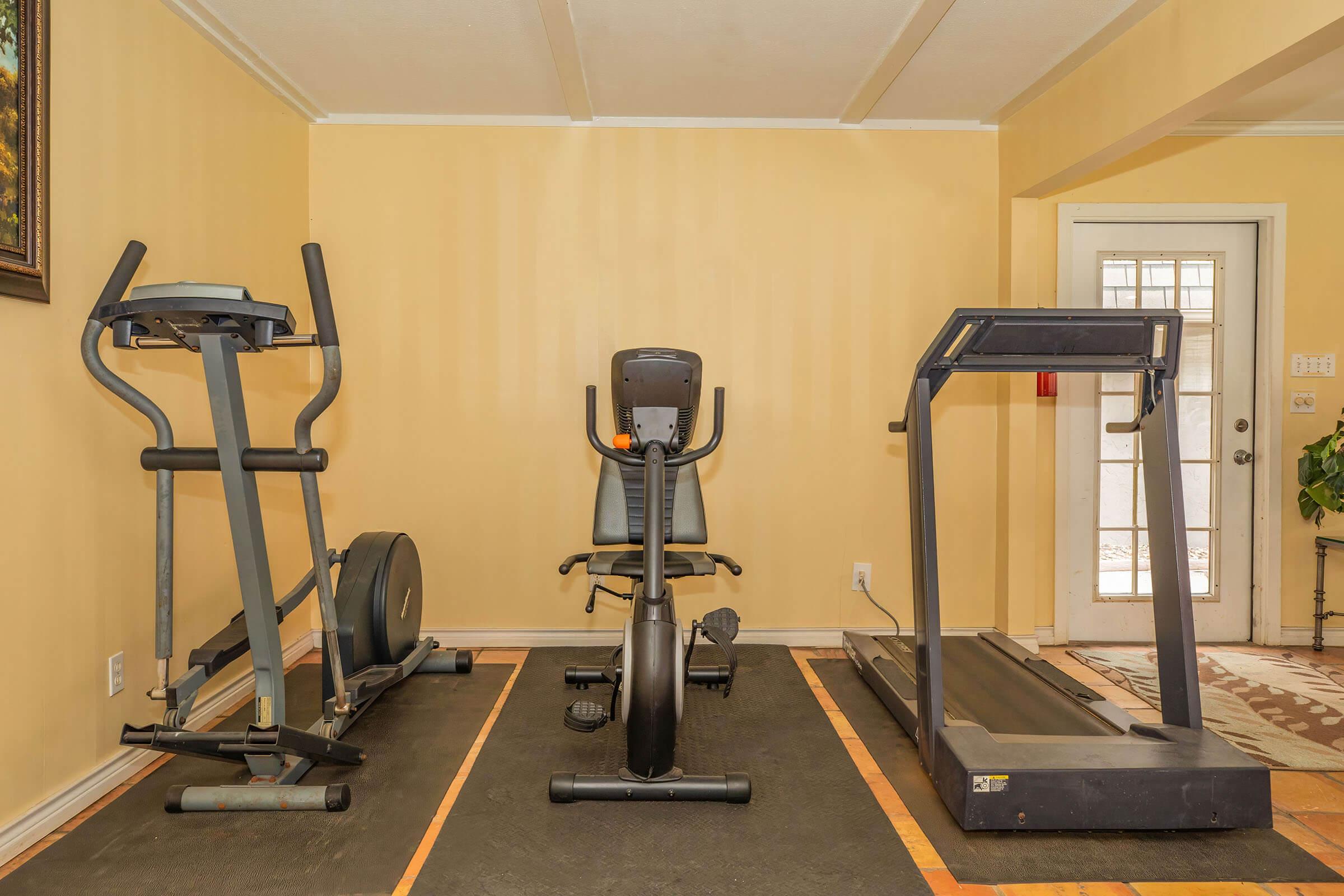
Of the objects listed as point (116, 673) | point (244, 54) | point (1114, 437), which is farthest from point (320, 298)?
point (1114, 437)

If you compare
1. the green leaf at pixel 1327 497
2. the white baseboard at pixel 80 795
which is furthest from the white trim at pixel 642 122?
the white baseboard at pixel 80 795

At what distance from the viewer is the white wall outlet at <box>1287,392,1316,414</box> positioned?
11.7 feet

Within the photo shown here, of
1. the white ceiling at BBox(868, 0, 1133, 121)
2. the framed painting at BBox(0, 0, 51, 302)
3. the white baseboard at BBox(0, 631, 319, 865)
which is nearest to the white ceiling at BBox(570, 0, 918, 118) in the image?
the white ceiling at BBox(868, 0, 1133, 121)

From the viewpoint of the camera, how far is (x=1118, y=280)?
3.60 metres

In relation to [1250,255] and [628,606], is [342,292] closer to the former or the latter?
[628,606]

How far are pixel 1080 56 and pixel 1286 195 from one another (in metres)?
1.58

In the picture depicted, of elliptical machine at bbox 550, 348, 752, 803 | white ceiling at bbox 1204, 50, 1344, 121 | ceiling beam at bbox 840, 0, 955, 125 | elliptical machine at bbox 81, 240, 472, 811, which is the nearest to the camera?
elliptical machine at bbox 81, 240, 472, 811

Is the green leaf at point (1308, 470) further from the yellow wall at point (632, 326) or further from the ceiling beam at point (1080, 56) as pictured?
the ceiling beam at point (1080, 56)

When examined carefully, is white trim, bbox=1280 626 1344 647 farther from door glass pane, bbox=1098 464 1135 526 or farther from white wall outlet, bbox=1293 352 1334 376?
white wall outlet, bbox=1293 352 1334 376

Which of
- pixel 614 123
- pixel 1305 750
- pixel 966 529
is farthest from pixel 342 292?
pixel 1305 750

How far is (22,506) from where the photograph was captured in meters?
1.92

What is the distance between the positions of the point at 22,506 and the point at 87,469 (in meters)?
0.23

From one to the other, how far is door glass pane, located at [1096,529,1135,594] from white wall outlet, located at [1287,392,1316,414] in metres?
1.02

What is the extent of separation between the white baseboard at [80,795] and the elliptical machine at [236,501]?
0.89 ft
